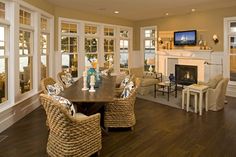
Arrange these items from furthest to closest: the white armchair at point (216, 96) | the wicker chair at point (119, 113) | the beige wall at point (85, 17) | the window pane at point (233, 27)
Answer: the window pane at point (233, 27)
the beige wall at point (85, 17)
the white armchair at point (216, 96)
the wicker chair at point (119, 113)

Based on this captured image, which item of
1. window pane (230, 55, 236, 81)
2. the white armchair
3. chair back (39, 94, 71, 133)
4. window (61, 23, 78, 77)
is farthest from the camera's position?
window (61, 23, 78, 77)

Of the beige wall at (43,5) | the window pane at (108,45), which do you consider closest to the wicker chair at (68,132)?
the beige wall at (43,5)

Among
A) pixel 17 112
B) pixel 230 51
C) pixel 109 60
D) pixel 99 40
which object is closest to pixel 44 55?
pixel 17 112

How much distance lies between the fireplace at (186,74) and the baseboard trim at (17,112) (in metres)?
5.34

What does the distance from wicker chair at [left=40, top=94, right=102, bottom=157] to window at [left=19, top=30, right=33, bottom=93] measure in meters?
2.61

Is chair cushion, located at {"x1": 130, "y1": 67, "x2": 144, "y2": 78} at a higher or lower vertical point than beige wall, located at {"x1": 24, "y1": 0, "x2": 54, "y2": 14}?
lower

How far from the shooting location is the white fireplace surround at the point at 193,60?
7320 mm

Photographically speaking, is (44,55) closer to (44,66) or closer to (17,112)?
(44,66)

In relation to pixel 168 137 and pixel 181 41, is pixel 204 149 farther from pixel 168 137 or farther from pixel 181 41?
pixel 181 41


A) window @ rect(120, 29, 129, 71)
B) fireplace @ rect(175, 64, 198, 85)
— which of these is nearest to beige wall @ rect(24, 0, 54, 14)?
window @ rect(120, 29, 129, 71)

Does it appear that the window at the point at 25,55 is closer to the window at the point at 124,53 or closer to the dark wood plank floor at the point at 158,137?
the dark wood plank floor at the point at 158,137

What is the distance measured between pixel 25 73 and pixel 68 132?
3124 mm

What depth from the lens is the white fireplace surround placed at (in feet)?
24.0

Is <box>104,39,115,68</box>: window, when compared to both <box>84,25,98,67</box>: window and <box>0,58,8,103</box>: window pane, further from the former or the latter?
<box>0,58,8,103</box>: window pane
